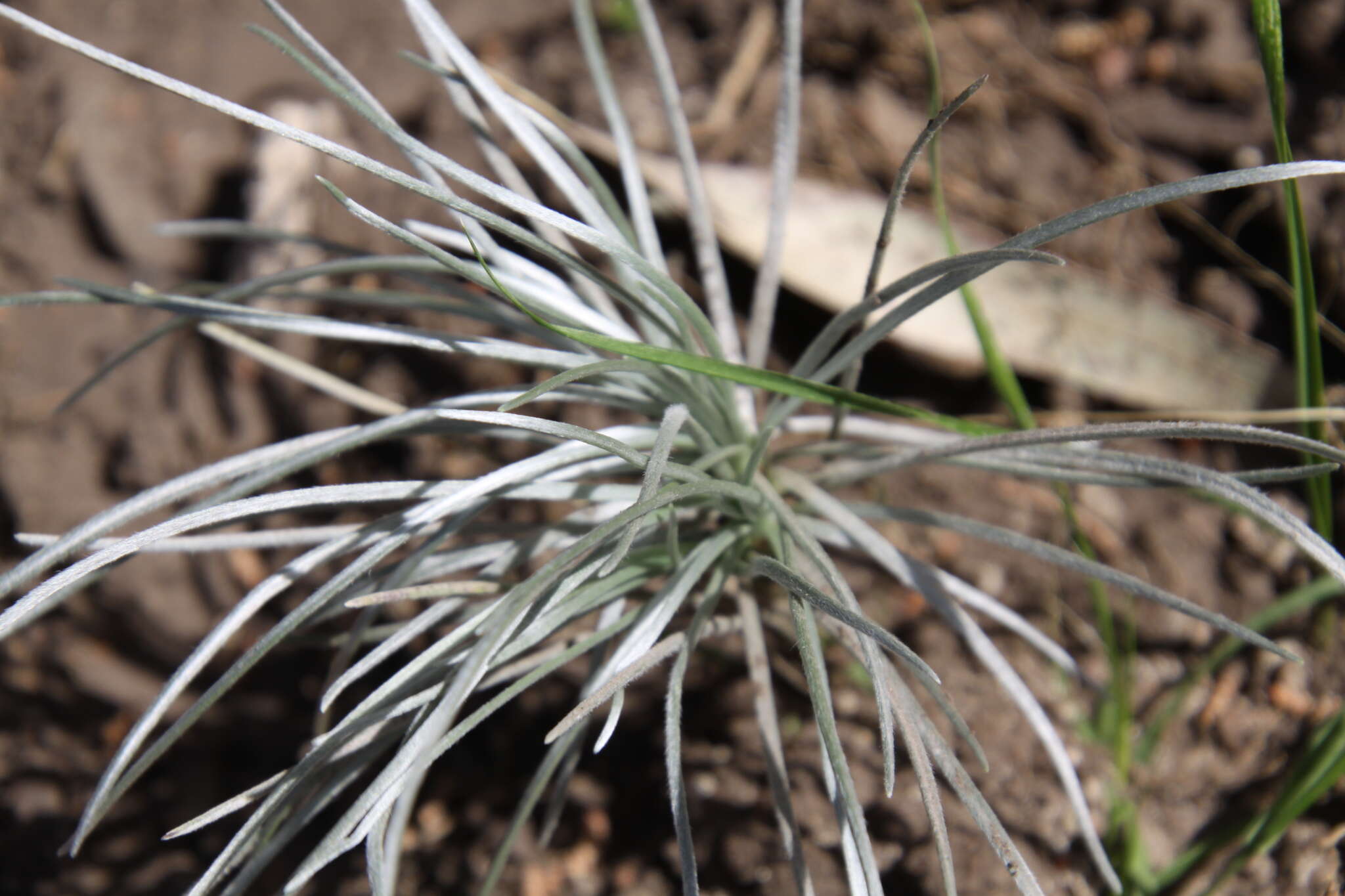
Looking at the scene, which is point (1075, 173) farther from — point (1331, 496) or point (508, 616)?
point (508, 616)

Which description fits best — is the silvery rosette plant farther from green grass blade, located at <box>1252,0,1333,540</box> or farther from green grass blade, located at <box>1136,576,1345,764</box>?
green grass blade, located at <box>1136,576,1345,764</box>

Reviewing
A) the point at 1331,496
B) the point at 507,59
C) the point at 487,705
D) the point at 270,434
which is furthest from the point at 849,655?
the point at 507,59

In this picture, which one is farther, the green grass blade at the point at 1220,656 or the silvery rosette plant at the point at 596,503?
the green grass blade at the point at 1220,656

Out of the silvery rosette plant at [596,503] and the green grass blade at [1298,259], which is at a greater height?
the green grass blade at [1298,259]

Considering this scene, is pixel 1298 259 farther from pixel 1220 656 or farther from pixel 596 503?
pixel 596 503

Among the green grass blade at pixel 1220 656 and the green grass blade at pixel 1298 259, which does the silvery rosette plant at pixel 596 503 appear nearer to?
the green grass blade at pixel 1298 259

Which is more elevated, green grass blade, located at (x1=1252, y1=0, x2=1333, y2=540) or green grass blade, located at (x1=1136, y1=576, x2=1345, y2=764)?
green grass blade, located at (x1=1252, y1=0, x2=1333, y2=540)

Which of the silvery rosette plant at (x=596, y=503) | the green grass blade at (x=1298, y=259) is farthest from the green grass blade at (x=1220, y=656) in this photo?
the silvery rosette plant at (x=596, y=503)

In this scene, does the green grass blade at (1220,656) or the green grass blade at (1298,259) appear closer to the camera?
the green grass blade at (1298,259)

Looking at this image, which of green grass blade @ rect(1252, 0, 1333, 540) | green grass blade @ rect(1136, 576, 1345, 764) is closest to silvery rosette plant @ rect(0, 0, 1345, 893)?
green grass blade @ rect(1252, 0, 1333, 540)
